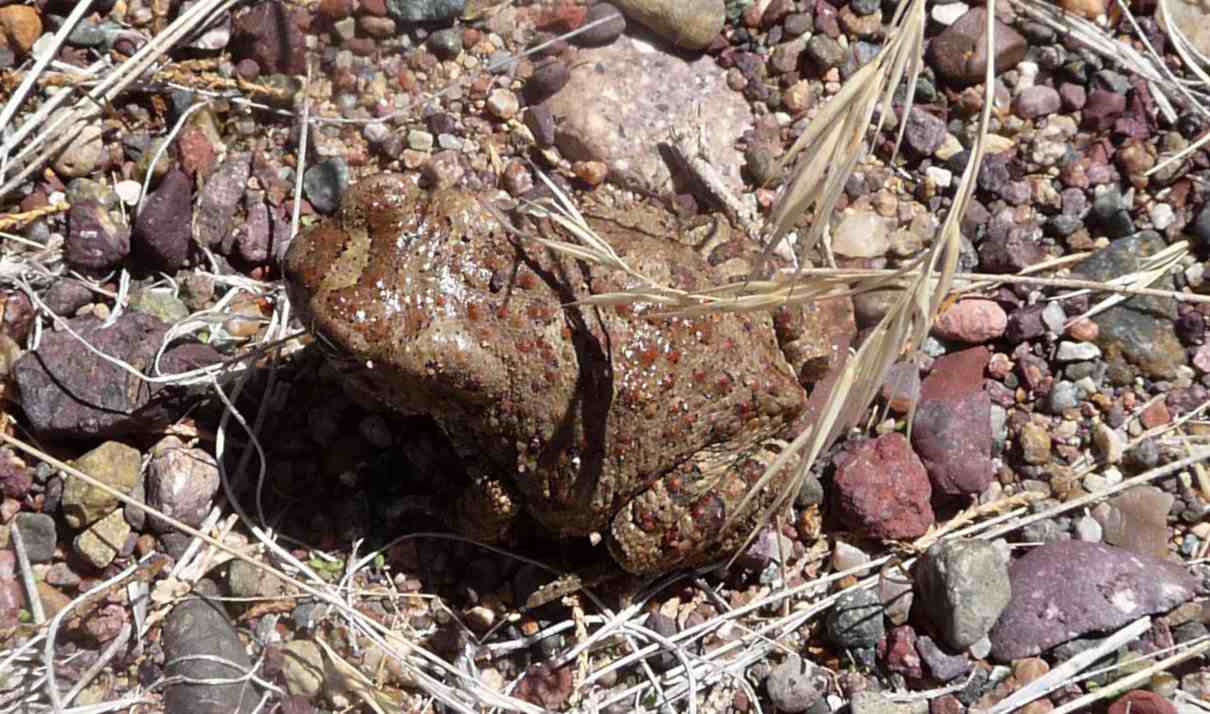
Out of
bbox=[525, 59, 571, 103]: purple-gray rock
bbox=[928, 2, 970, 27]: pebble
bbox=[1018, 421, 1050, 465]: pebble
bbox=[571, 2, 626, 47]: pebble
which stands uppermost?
bbox=[928, 2, 970, 27]: pebble

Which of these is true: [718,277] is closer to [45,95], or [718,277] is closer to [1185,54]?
[1185,54]

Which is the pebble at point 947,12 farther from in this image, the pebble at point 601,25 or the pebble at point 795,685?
the pebble at point 795,685

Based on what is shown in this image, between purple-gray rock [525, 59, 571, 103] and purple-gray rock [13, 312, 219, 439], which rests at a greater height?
purple-gray rock [525, 59, 571, 103]

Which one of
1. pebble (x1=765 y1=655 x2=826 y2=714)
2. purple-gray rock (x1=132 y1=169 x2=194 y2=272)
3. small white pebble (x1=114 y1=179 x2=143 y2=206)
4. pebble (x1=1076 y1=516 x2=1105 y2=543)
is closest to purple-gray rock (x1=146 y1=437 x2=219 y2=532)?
purple-gray rock (x1=132 y1=169 x2=194 y2=272)

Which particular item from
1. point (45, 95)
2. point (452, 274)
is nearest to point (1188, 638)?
point (452, 274)

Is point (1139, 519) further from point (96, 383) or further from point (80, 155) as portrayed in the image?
point (80, 155)

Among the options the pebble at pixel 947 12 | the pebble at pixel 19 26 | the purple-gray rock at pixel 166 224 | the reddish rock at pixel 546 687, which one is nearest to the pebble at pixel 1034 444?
the pebble at pixel 947 12

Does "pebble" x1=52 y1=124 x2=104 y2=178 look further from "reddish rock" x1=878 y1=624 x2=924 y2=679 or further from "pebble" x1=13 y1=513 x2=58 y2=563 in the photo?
"reddish rock" x1=878 y1=624 x2=924 y2=679

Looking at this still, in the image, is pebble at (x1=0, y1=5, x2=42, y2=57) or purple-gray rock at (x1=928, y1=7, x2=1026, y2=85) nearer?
pebble at (x1=0, y1=5, x2=42, y2=57)
